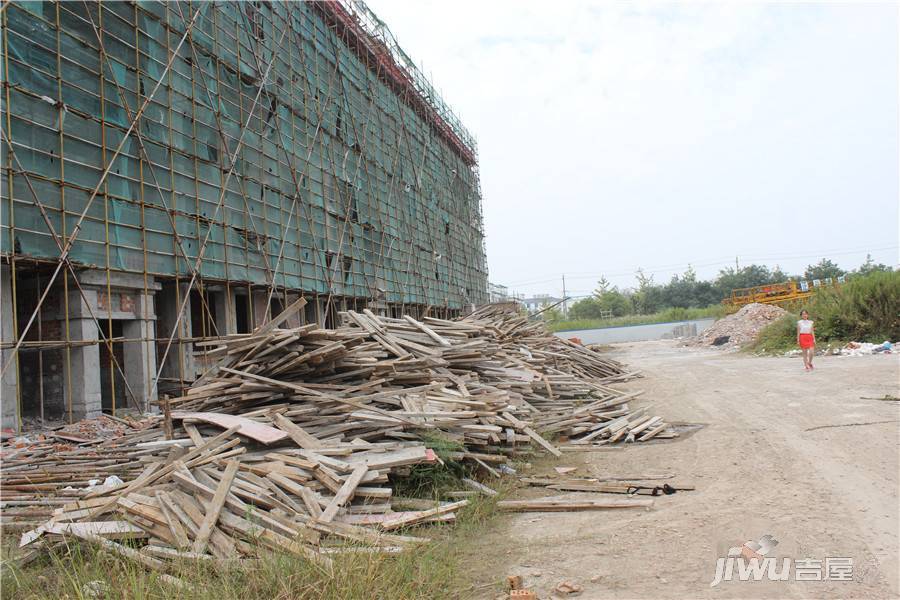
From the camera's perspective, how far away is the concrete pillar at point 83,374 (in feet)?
29.7

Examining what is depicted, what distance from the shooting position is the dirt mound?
1016 inches

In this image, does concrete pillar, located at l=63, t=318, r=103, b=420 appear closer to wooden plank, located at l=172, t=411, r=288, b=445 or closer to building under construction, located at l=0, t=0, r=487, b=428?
building under construction, located at l=0, t=0, r=487, b=428

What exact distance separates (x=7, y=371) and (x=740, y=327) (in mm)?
28037

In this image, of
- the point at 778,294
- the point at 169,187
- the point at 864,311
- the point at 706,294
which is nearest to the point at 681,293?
the point at 706,294

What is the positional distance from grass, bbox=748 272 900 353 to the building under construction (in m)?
14.5

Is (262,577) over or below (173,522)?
below

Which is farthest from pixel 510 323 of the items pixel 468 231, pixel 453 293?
pixel 468 231

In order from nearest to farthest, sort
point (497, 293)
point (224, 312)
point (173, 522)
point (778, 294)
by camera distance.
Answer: point (173, 522) → point (224, 312) → point (778, 294) → point (497, 293)

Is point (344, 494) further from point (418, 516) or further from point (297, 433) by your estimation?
point (297, 433)

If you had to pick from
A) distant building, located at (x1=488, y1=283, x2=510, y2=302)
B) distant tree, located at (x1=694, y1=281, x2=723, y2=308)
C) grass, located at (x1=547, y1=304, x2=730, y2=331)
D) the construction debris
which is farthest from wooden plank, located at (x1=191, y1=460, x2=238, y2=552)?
distant tree, located at (x1=694, y1=281, x2=723, y2=308)

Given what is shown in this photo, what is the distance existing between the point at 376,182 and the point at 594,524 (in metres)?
18.4

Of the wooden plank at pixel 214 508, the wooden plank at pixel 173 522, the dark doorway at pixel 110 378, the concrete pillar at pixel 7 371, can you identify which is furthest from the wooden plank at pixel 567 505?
the dark doorway at pixel 110 378

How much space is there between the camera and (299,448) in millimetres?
5047

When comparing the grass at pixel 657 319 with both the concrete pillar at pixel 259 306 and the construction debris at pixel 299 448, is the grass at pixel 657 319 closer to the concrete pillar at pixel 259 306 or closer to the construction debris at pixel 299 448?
the concrete pillar at pixel 259 306
